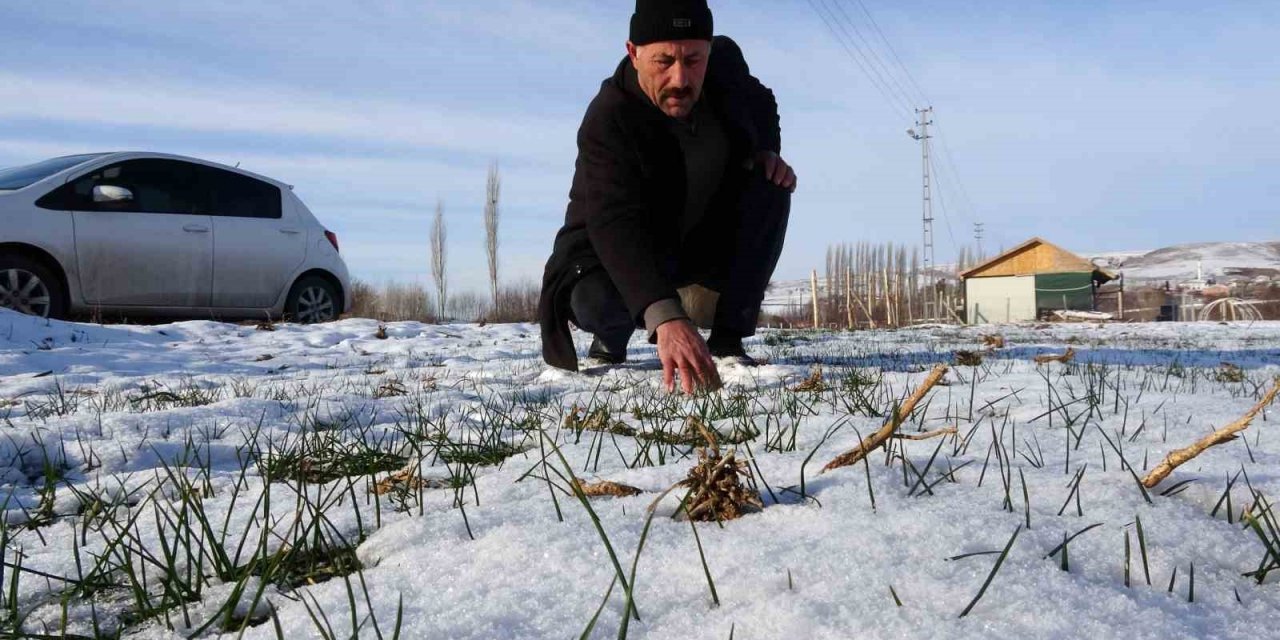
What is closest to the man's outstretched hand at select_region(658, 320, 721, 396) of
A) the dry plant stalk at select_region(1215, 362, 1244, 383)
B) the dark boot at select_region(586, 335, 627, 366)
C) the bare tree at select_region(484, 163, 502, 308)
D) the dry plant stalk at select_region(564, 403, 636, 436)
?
the dry plant stalk at select_region(564, 403, 636, 436)

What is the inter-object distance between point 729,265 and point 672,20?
135 cm

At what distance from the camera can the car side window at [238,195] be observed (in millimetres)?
8383

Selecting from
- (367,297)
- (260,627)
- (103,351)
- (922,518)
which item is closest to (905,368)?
(922,518)

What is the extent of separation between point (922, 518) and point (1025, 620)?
0.30 metres

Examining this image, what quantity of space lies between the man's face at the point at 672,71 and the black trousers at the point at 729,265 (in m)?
0.64

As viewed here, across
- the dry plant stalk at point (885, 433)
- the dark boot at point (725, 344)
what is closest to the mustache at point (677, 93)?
the dark boot at point (725, 344)

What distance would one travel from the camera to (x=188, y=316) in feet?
28.0

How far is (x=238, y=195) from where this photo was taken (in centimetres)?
856

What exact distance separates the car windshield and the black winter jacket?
20.1 ft

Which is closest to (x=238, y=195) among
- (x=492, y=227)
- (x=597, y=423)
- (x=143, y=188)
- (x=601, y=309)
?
(x=143, y=188)

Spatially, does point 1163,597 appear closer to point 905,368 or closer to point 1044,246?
point 905,368

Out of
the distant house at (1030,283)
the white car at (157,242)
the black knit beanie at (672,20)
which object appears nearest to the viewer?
the black knit beanie at (672,20)

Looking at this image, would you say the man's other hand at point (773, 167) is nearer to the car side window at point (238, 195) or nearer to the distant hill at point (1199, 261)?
the car side window at point (238, 195)

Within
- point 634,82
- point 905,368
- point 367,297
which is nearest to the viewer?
point 634,82
